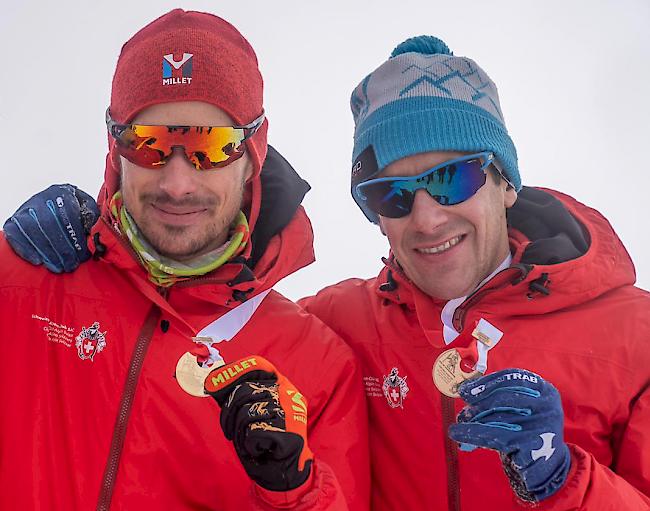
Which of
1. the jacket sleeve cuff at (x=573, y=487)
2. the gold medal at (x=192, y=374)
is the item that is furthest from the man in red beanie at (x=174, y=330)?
the jacket sleeve cuff at (x=573, y=487)

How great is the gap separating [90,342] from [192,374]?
0.51 m

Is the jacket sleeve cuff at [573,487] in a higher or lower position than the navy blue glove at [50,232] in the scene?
lower

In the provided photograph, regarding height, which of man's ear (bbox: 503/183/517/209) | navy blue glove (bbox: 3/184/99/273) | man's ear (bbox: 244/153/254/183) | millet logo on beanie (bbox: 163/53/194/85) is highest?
millet logo on beanie (bbox: 163/53/194/85)

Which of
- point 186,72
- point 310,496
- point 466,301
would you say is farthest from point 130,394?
point 466,301

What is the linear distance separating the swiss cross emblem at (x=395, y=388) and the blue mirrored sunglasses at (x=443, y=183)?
2.56ft

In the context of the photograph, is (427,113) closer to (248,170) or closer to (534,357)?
(248,170)

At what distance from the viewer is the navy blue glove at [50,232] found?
7.50ft

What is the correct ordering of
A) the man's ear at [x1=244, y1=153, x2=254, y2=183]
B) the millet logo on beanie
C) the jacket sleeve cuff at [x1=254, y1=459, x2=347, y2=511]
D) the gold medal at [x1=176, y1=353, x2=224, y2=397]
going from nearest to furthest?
the jacket sleeve cuff at [x1=254, y1=459, x2=347, y2=511]
the gold medal at [x1=176, y1=353, x2=224, y2=397]
the millet logo on beanie
the man's ear at [x1=244, y1=153, x2=254, y2=183]

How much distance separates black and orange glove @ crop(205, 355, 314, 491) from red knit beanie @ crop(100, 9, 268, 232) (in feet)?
3.39

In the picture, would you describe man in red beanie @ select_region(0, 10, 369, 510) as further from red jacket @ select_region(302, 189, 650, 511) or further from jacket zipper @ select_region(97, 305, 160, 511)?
red jacket @ select_region(302, 189, 650, 511)

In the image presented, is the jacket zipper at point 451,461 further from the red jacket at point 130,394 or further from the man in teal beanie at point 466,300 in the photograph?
the red jacket at point 130,394

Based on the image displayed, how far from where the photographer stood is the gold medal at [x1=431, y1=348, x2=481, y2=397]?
6.93ft

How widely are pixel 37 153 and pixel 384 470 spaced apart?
48.6 feet

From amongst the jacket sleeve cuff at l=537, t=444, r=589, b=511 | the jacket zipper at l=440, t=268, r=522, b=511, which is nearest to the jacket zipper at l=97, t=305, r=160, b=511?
A: the jacket zipper at l=440, t=268, r=522, b=511
